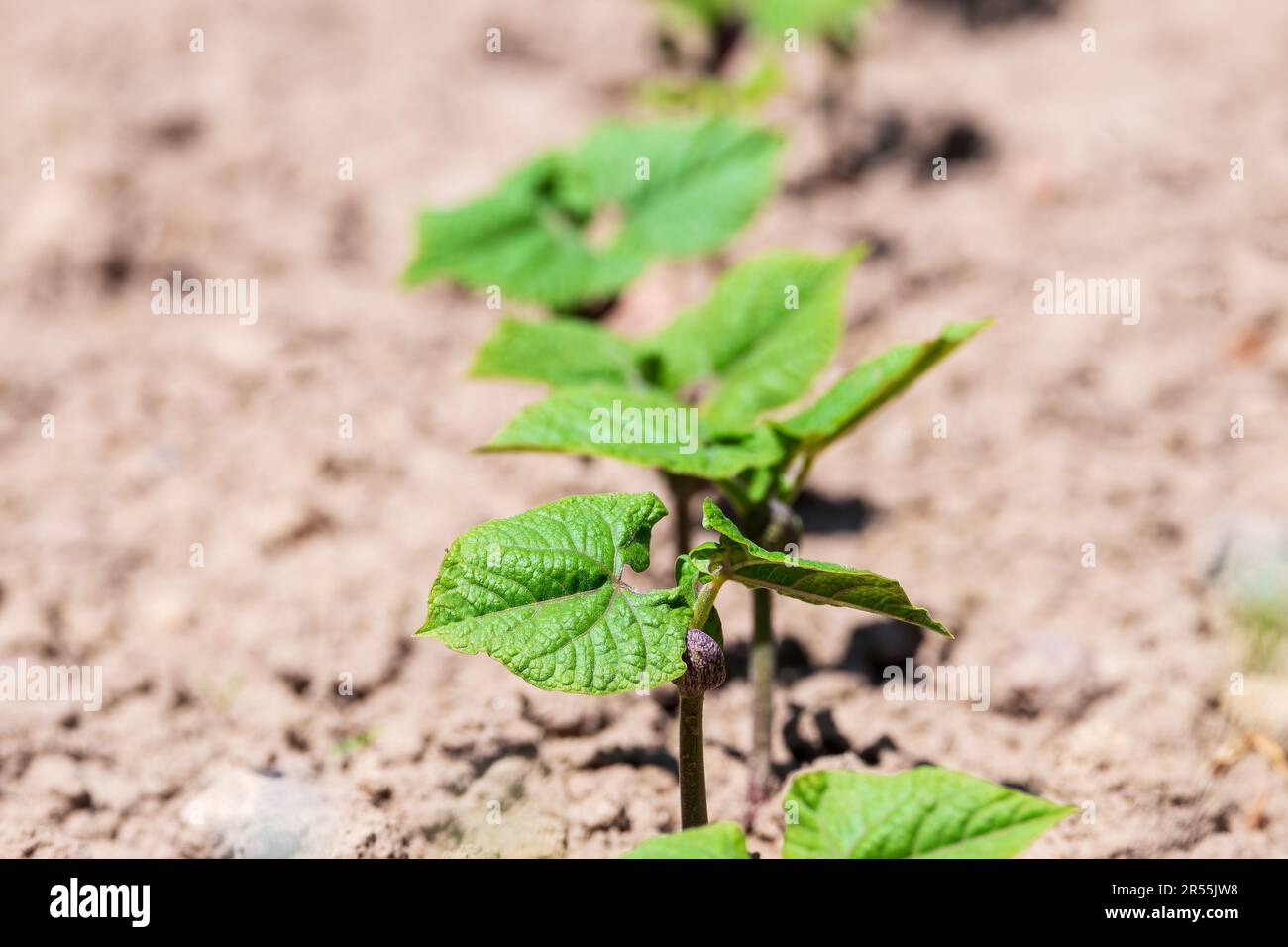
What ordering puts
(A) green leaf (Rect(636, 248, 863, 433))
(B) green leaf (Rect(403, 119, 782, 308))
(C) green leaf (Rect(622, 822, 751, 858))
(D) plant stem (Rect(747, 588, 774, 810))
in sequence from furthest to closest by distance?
1. (B) green leaf (Rect(403, 119, 782, 308))
2. (A) green leaf (Rect(636, 248, 863, 433))
3. (D) plant stem (Rect(747, 588, 774, 810))
4. (C) green leaf (Rect(622, 822, 751, 858))

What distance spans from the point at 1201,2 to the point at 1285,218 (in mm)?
1359

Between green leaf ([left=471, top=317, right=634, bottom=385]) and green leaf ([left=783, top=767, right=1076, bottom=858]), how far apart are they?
3.13 ft

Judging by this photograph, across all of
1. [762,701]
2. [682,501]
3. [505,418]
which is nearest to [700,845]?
[762,701]

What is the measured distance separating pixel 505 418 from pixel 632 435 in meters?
1.29

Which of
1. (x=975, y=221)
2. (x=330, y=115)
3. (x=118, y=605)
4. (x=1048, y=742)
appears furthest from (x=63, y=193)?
(x=1048, y=742)

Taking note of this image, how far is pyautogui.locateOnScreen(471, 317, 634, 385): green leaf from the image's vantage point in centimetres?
228

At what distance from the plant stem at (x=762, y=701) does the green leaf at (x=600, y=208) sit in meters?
1.02

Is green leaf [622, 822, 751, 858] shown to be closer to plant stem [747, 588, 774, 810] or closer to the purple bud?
the purple bud

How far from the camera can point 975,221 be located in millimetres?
3664

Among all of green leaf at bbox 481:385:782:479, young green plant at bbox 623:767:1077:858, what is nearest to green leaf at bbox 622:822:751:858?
young green plant at bbox 623:767:1077:858

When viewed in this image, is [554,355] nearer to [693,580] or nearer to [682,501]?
[682,501]

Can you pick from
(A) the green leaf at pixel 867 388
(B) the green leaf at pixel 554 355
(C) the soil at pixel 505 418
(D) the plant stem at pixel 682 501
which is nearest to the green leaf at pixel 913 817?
(C) the soil at pixel 505 418

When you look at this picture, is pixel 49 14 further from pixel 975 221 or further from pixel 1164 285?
pixel 1164 285
